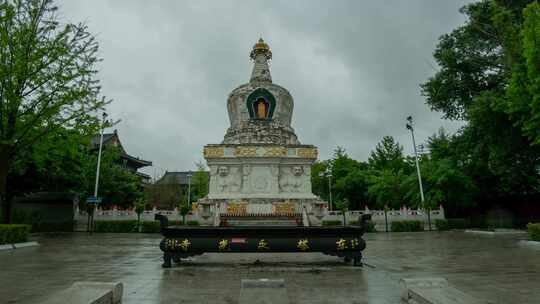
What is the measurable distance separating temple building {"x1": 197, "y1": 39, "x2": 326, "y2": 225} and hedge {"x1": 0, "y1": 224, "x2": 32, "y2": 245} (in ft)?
34.0

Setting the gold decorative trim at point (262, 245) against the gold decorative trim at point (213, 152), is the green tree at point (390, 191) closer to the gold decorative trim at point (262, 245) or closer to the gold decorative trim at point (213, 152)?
the gold decorative trim at point (213, 152)

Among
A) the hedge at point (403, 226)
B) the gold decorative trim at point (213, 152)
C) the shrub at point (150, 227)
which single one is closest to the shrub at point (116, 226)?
the shrub at point (150, 227)

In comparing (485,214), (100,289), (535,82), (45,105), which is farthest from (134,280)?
(485,214)

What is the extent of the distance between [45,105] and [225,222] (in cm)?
1099

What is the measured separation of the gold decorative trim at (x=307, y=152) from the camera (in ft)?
95.2

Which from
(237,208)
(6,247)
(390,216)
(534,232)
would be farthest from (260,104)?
(534,232)

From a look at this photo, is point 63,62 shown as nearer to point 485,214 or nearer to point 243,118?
point 243,118

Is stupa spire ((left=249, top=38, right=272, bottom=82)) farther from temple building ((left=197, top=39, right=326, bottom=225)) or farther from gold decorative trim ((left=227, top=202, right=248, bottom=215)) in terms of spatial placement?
gold decorative trim ((left=227, top=202, right=248, bottom=215))

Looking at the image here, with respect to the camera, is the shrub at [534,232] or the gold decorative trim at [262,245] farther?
the shrub at [534,232]

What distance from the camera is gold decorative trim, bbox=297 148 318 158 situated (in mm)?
29031

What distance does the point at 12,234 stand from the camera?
14.5 m

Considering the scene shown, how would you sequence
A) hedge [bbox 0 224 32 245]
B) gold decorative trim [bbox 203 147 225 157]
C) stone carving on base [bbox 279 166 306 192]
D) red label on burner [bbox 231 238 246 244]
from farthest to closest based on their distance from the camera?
gold decorative trim [bbox 203 147 225 157] < stone carving on base [bbox 279 166 306 192] < hedge [bbox 0 224 32 245] < red label on burner [bbox 231 238 246 244]

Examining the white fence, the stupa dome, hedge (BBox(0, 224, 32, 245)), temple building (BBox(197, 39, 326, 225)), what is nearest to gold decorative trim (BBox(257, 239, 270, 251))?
hedge (BBox(0, 224, 32, 245))

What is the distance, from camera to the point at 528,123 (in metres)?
15.3
